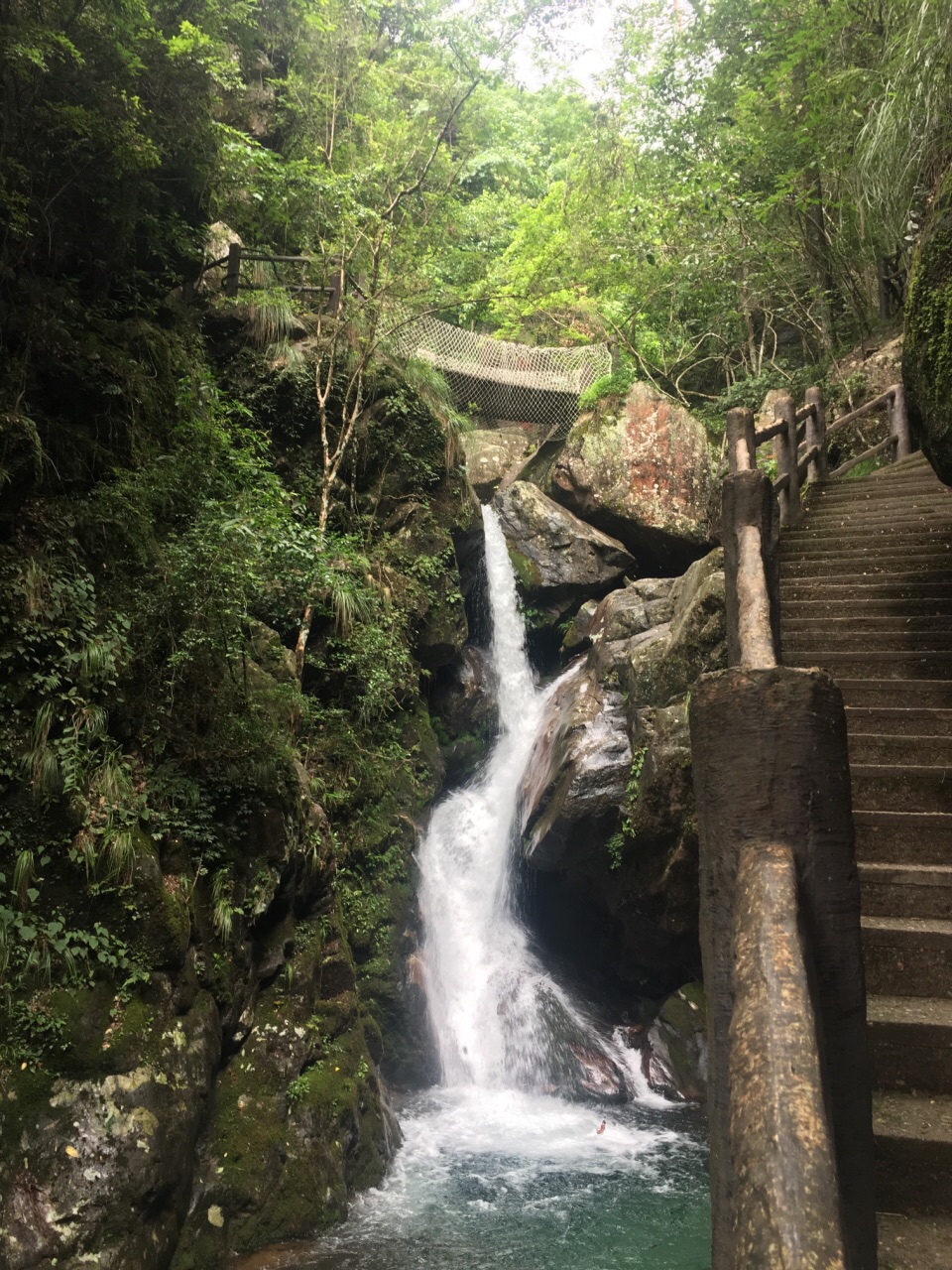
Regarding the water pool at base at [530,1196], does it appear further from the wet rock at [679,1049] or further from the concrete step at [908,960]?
the concrete step at [908,960]

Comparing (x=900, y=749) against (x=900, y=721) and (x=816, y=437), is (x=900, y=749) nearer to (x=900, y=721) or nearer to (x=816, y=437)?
(x=900, y=721)

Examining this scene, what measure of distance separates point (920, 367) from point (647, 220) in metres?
10.8

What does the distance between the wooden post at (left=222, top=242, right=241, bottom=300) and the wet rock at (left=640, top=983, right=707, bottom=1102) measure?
30.8ft

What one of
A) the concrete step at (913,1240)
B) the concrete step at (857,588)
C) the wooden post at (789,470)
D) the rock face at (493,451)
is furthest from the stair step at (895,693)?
the rock face at (493,451)

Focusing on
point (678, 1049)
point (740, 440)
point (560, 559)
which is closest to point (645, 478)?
point (560, 559)

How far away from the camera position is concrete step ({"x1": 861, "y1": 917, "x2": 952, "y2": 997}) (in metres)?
3.19

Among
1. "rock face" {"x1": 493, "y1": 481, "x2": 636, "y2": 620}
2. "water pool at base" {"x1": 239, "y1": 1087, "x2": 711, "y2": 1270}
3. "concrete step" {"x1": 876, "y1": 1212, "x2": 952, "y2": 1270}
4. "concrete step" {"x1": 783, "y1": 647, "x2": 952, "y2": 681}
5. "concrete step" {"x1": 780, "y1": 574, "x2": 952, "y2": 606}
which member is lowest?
"water pool at base" {"x1": 239, "y1": 1087, "x2": 711, "y2": 1270}

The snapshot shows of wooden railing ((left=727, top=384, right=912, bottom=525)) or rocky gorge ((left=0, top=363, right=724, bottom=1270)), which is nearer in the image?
rocky gorge ((left=0, top=363, right=724, bottom=1270))

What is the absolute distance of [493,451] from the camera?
18.2 metres

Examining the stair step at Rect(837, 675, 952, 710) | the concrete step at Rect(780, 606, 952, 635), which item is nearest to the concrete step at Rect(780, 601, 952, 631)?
the concrete step at Rect(780, 606, 952, 635)

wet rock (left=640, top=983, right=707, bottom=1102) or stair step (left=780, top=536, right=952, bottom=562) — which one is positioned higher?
stair step (left=780, top=536, right=952, bottom=562)

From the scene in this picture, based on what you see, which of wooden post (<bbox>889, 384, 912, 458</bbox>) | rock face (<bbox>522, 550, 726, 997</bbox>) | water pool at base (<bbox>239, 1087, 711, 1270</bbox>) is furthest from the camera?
wooden post (<bbox>889, 384, 912, 458</bbox>)

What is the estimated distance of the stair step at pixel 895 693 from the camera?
4.97 meters

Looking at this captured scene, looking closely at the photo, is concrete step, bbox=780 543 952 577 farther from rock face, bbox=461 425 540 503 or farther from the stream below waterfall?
rock face, bbox=461 425 540 503
